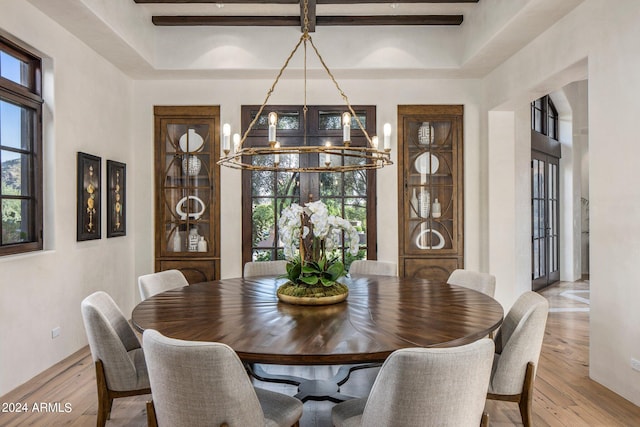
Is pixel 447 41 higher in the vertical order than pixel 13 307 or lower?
higher

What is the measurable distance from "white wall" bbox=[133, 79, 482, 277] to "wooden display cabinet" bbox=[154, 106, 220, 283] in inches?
3.7

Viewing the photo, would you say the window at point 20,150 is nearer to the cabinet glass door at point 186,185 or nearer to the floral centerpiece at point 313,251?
the cabinet glass door at point 186,185

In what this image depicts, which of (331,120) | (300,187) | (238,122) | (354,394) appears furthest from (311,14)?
(354,394)

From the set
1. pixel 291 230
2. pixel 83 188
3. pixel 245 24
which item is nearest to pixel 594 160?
pixel 291 230

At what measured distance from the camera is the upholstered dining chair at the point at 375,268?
12.7ft

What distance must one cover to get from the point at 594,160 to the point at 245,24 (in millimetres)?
3461

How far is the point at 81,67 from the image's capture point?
12.9 ft

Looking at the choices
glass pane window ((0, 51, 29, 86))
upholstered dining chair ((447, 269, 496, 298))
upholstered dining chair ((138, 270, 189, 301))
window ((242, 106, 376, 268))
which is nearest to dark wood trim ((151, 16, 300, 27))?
window ((242, 106, 376, 268))

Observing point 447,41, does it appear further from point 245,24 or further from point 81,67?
point 81,67

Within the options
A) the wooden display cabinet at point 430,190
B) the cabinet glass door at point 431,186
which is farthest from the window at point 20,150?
the cabinet glass door at point 431,186

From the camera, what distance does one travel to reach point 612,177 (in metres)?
2.98

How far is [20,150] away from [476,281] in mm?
3492

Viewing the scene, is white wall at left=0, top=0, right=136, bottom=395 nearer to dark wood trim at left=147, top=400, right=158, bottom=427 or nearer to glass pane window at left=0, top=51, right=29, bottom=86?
glass pane window at left=0, top=51, right=29, bottom=86

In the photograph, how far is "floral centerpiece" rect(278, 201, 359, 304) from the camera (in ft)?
7.97
